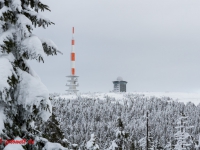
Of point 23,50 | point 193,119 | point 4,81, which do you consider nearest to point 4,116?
point 4,81

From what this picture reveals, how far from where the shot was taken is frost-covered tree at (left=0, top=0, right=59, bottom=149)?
6.49m

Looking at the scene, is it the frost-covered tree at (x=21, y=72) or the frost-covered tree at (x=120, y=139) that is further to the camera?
the frost-covered tree at (x=120, y=139)

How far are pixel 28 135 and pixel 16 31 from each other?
2151 mm

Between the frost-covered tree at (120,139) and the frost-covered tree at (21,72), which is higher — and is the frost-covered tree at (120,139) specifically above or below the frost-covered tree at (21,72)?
below

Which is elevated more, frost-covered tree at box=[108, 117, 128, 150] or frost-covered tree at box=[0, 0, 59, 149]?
frost-covered tree at box=[0, 0, 59, 149]

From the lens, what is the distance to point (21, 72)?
6.97 meters

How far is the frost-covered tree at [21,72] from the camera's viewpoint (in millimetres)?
6488

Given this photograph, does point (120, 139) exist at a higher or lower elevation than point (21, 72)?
lower

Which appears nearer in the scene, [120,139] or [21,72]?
[21,72]

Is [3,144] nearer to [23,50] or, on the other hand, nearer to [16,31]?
[23,50]

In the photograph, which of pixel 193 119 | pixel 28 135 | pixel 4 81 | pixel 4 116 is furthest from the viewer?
pixel 193 119

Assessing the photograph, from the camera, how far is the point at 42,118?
267 inches

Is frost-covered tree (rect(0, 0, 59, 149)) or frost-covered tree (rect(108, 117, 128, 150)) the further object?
frost-covered tree (rect(108, 117, 128, 150))

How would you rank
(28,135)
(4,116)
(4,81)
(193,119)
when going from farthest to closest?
(193,119), (28,135), (4,116), (4,81)
